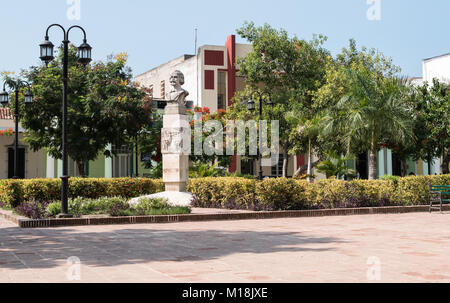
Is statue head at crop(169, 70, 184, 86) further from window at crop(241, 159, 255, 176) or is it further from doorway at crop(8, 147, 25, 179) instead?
doorway at crop(8, 147, 25, 179)

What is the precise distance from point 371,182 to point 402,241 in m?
9.11

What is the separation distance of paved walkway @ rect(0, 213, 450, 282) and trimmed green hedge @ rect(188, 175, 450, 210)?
10.7ft

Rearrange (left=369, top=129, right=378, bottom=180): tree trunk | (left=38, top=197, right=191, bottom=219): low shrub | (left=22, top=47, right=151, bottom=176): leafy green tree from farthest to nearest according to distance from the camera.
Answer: (left=22, top=47, right=151, bottom=176): leafy green tree → (left=369, top=129, right=378, bottom=180): tree trunk → (left=38, top=197, right=191, bottom=219): low shrub

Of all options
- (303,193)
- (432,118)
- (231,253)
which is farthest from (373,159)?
(231,253)

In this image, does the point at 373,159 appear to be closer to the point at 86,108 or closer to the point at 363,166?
the point at 86,108

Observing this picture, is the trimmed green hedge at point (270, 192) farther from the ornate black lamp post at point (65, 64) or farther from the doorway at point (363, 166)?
the doorway at point (363, 166)

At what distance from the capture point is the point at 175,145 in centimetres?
1953

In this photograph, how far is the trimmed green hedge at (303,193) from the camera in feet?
54.9

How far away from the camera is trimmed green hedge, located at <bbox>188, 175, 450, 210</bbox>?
1673 cm

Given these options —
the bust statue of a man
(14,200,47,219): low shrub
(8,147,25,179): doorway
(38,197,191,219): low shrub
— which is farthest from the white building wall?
(14,200,47,219): low shrub

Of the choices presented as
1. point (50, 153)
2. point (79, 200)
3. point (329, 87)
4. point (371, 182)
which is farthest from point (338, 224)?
point (50, 153)

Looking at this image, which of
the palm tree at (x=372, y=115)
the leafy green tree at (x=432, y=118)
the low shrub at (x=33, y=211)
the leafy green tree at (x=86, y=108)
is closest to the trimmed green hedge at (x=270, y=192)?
Result: the palm tree at (x=372, y=115)

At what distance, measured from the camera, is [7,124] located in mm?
35156

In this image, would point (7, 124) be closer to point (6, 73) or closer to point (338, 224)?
point (6, 73)
